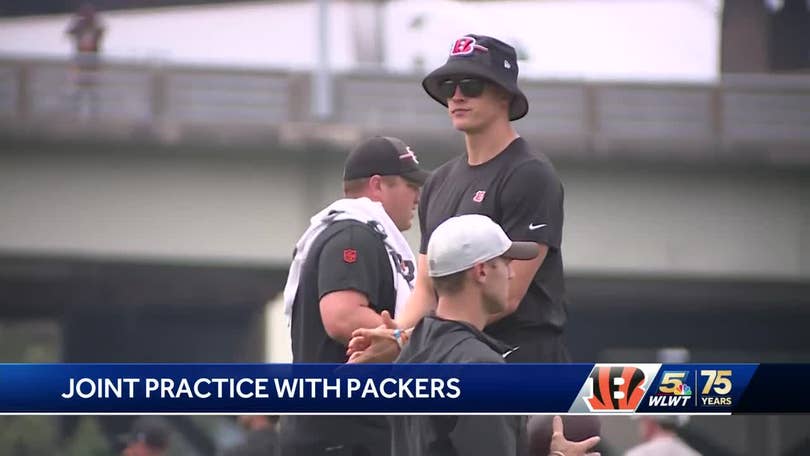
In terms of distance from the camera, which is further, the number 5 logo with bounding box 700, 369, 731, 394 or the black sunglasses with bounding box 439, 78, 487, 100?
the black sunglasses with bounding box 439, 78, 487, 100

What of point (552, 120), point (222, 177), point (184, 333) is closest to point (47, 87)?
point (222, 177)

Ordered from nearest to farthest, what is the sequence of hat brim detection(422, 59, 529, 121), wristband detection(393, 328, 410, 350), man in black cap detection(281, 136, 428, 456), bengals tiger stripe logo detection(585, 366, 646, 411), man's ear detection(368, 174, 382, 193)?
bengals tiger stripe logo detection(585, 366, 646, 411) → wristband detection(393, 328, 410, 350) → hat brim detection(422, 59, 529, 121) → man in black cap detection(281, 136, 428, 456) → man's ear detection(368, 174, 382, 193)

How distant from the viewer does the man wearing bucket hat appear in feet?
18.2

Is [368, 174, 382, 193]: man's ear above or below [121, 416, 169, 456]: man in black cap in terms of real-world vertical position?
above

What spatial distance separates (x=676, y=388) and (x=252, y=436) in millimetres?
3338

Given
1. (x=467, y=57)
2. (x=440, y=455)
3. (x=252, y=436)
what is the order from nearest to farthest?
(x=440, y=455) < (x=467, y=57) < (x=252, y=436)

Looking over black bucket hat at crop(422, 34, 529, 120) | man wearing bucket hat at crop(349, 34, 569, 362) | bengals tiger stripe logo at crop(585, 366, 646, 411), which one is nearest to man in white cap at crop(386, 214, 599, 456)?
bengals tiger stripe logo at crop(585, 366, 646, 411)

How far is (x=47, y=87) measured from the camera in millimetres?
30375

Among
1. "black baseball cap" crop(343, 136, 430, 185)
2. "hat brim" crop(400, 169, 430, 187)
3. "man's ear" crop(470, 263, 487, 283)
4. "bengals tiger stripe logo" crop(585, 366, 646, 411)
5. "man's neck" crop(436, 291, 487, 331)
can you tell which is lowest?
"bengals tiger stripe logo" crop(585, 366, 646, 411)

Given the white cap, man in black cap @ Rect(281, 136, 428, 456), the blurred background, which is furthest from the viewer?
the blurred background

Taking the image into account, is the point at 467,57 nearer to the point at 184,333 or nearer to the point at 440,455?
the point at 440,455

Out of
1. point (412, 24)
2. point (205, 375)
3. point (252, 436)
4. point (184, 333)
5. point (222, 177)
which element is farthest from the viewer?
point (184, 333)

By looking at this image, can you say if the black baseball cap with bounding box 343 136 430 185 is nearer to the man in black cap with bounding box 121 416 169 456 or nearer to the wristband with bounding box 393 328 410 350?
the wristband with bounding box 393 328 410 350

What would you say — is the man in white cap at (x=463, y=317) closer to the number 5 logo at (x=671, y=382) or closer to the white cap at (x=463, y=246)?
the white cap at (x=463, y=246)
